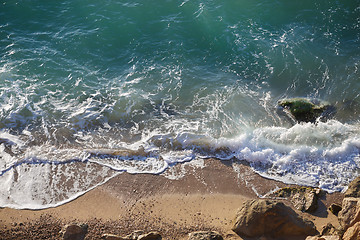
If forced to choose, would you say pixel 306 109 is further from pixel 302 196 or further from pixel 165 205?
pixel 165 205

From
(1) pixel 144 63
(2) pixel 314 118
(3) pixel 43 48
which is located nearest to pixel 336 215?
(2) pixel 314 118

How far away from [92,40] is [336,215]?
13.1m

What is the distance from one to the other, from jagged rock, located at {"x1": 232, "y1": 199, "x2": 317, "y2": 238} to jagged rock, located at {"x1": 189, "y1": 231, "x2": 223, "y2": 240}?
2.14ft

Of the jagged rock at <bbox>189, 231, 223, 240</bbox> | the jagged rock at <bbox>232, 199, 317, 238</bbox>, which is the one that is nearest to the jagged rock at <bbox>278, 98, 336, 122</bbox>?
the jagged rock at <bbox>232, 199, 317, 238</bbox>

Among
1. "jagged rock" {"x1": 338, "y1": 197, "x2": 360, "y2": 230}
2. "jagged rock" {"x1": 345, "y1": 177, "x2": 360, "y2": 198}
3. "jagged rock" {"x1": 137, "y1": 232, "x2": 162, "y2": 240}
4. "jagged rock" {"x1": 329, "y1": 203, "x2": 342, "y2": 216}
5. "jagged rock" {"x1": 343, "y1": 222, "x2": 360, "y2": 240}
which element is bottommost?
"jagged rock" {"x1": 137, "y1": 232, "x2": 162, "y2": 240}

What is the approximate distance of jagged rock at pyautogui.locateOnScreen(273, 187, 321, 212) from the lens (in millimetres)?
8852

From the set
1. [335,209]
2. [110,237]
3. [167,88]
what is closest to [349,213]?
[335,209]

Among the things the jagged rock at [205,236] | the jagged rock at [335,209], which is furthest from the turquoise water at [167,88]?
the jagged rock at [205,236]

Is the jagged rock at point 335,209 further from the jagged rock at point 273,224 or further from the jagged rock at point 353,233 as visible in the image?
the jagged rock at point 353,233

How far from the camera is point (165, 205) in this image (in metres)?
9.09

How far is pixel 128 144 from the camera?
11375mm

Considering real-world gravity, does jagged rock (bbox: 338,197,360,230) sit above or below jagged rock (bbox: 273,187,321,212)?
above

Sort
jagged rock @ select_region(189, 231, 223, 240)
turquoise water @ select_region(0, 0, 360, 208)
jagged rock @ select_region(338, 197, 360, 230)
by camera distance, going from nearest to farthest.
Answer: jagged rock @ select_region(338, 197, 360, 230) < jagged rock @ select_region(189, 231, 223, 240) < turquoise water @ select_region(0, 0, 360, 208)

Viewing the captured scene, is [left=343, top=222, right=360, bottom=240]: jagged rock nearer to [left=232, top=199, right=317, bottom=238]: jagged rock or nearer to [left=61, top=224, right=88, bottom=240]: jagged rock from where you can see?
[left=232, top=199, right=317, bottom=238]: jagged rock
